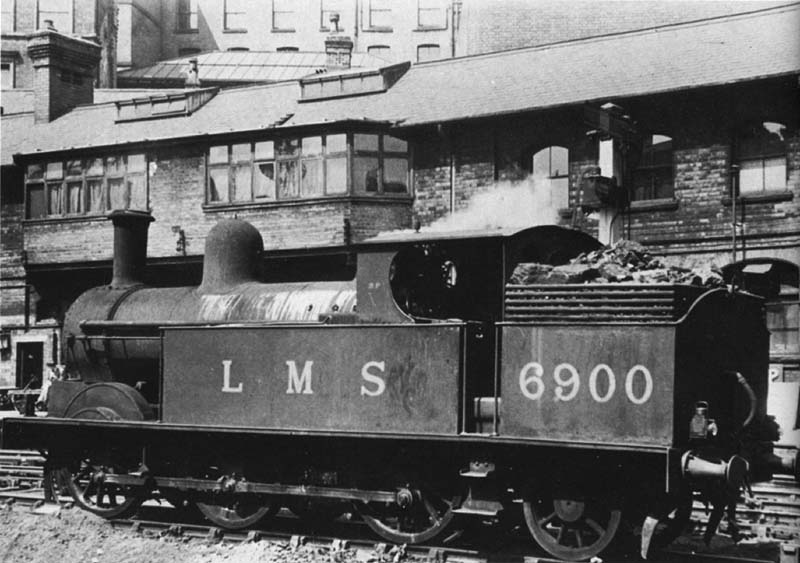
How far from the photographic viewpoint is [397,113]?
20484 millimetres

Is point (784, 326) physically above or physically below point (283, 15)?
below

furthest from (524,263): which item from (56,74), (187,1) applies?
(187,1)

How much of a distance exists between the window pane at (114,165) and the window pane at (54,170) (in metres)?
1.40

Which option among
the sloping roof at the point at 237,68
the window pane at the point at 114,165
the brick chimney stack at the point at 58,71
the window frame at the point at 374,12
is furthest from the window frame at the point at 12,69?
the window pane at the point at 114,165

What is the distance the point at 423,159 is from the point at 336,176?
5.63 feet

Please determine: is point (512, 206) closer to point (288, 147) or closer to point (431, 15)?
point (288, 147)

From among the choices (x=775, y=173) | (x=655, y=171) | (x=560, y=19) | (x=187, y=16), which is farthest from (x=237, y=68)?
(x=775, y=173)

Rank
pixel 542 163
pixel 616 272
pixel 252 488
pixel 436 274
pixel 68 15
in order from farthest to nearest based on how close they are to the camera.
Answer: pixel 68 15, pixel 542 163, pixel 252 488, pixel 436 274, pixel 616 272

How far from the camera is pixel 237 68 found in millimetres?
46156

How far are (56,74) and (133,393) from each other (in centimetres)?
1916

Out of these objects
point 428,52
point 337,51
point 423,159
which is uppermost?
point 428,52

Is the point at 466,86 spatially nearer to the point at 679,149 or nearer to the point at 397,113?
the point at 397,113

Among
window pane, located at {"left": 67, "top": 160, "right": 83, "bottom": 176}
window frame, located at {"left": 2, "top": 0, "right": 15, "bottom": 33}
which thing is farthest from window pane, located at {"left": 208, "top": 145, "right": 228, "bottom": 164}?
Answer: window frame, located at {"left": 2, "top": 0, "right": 15, "bottom": 33}

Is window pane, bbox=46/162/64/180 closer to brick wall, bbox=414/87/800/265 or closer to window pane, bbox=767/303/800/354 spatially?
brick wall, bbox=414/87/800/265
